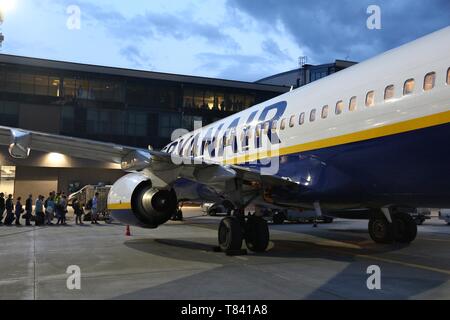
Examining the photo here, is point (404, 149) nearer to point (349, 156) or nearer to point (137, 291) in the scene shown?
point (349, 156)

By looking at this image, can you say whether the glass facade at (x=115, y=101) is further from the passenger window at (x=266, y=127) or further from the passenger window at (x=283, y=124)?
the passenger window at (x=283, y=124)

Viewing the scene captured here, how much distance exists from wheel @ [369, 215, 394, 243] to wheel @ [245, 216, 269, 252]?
4.10 m

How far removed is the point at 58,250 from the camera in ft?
37.4

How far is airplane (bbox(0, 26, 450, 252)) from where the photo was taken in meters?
7.27

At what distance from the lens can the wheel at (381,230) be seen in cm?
1255

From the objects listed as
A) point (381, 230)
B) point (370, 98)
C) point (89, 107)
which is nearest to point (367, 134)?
point (370, 98)

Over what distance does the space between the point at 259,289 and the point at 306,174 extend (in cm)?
356

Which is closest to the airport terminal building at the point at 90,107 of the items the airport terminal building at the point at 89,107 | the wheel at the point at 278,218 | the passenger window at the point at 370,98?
the airport terminal building at the point at 89,107

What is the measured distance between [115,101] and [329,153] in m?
41.9

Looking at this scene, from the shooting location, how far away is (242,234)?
10188 mm

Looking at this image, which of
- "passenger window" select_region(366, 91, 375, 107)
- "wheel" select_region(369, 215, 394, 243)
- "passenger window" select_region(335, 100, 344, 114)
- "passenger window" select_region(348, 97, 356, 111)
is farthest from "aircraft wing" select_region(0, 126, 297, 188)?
"wheel" select_region(369, 215, 394, 243)

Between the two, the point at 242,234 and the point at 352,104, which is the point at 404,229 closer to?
the point at 242,234

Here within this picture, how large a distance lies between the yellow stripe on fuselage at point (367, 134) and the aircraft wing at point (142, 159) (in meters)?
0.80
